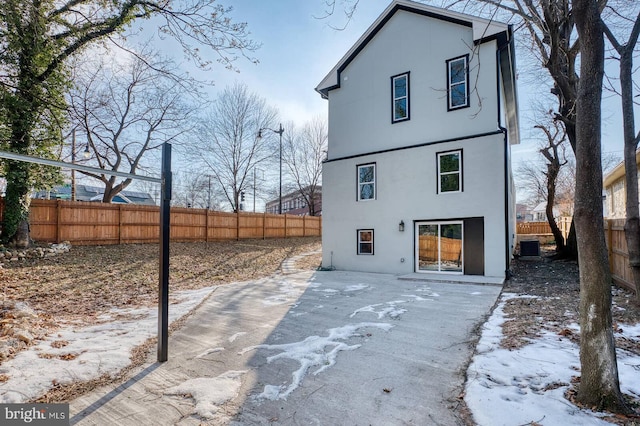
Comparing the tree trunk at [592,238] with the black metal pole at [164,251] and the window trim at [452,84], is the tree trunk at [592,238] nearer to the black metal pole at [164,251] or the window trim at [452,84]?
the black metal pole at [164,251]

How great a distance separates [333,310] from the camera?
5.86 meters

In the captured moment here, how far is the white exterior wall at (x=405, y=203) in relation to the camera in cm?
881

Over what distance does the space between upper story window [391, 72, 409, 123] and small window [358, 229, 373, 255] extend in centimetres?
388

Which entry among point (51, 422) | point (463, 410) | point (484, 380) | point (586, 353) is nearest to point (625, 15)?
point (586, 353)

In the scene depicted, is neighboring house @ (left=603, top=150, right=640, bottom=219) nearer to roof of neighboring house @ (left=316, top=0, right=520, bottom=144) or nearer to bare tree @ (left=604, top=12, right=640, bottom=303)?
roof of neighboring house @ (left=316, top=0, right=520, bottom=144)

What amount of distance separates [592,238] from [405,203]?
25.4 feet

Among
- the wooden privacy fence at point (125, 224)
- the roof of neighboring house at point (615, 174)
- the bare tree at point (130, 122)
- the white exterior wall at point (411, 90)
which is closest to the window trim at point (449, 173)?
the white exterior wall at point (411, 90)

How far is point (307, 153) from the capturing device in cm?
2689

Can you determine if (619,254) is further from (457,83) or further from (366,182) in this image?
(366,182)

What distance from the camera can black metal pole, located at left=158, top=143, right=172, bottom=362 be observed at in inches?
135

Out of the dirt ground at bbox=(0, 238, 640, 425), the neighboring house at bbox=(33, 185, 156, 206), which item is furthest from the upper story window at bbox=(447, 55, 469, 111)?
the neighboring house at bbox=(33, 185, 156, 206)

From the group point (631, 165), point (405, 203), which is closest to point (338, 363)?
point (631, 165)

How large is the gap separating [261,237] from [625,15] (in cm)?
1636

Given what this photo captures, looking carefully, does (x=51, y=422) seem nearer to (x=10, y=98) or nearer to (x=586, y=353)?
(x=586, y=353)
